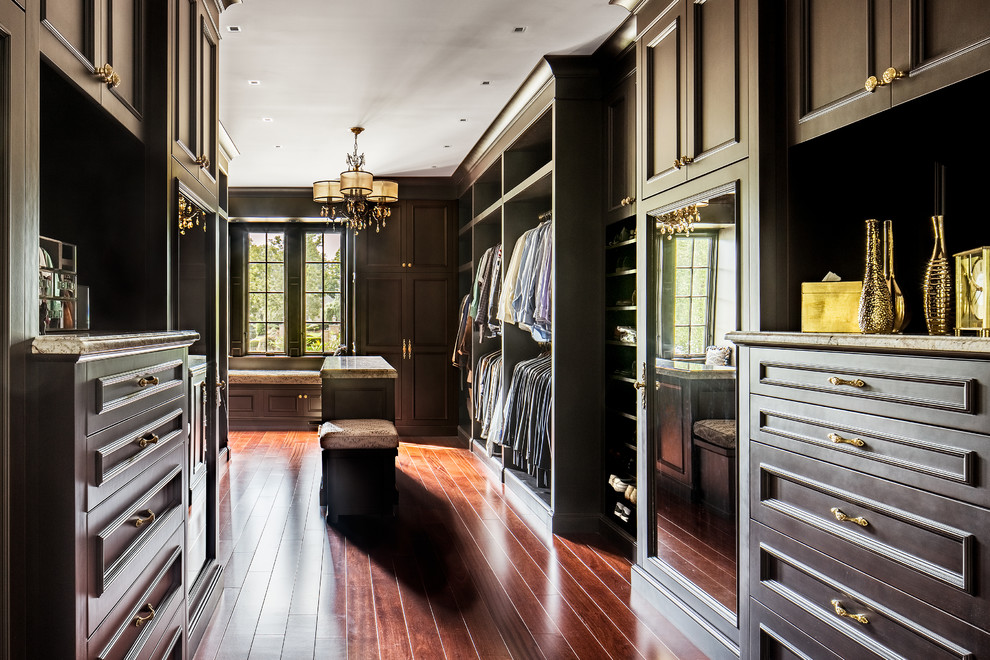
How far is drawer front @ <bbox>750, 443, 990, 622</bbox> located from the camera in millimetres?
1422

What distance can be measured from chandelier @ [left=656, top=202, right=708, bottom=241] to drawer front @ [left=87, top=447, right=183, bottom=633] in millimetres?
1975

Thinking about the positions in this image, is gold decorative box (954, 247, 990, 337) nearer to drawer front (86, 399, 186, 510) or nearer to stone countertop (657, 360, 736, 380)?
stone countertop (657, 360, 736, 380)

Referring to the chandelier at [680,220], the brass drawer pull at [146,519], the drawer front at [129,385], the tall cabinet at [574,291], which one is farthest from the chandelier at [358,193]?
the brass drawer pull at [146,519]

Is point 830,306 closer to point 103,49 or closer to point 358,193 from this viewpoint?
point 103,49

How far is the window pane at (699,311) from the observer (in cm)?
265

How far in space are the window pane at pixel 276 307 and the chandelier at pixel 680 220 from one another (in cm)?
642

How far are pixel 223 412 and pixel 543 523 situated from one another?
3.45 meters

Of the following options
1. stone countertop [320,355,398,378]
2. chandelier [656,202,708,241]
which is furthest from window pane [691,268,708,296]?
stone countertop [320,355,398,378]

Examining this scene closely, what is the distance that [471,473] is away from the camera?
606cm

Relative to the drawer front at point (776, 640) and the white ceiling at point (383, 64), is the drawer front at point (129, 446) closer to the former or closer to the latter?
the drawer front at point (776, 640)

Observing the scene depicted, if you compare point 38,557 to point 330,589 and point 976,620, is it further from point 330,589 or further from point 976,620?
point 330,589

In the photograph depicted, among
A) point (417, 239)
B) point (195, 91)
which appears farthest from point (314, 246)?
point (195, 91)

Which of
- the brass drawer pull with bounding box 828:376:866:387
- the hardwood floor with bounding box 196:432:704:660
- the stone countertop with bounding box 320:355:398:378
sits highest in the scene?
the brass drawer pull with bounding box 828:376:866:387

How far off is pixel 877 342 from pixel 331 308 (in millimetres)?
7598
